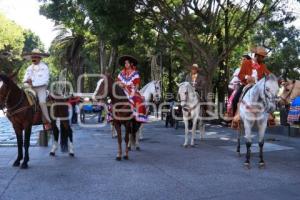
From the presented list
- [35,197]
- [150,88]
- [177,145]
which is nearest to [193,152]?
[177,145]

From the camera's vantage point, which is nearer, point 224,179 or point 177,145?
point 224,179

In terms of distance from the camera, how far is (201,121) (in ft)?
59.9

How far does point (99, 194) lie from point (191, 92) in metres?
7.93

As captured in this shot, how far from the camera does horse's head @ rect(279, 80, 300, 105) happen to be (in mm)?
10234

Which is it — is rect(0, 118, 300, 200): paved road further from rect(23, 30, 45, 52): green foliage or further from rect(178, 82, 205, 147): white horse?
rect(23, 30, 45, 52): green foliage

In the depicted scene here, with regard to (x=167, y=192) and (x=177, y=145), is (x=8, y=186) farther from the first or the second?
(x=177, y=145)

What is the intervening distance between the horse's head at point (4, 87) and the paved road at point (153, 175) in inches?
64.9

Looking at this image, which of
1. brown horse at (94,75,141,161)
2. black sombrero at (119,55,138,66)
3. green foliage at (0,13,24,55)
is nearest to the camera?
brown horse at (94,75,141,161)

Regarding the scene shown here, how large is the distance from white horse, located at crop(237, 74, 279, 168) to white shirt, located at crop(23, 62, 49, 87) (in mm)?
5184

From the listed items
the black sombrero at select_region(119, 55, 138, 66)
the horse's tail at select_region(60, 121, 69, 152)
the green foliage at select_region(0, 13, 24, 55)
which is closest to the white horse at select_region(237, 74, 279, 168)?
the black sombrero at select_region(119, 55, 138, 66)

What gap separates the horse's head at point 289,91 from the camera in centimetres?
1023

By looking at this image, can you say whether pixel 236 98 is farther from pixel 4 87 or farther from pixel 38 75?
pixel 4 87

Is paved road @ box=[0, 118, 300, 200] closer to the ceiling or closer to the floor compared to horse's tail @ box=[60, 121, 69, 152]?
closer to the floor

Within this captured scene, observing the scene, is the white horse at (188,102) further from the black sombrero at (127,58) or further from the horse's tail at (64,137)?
the horse's tail at (64,137)
